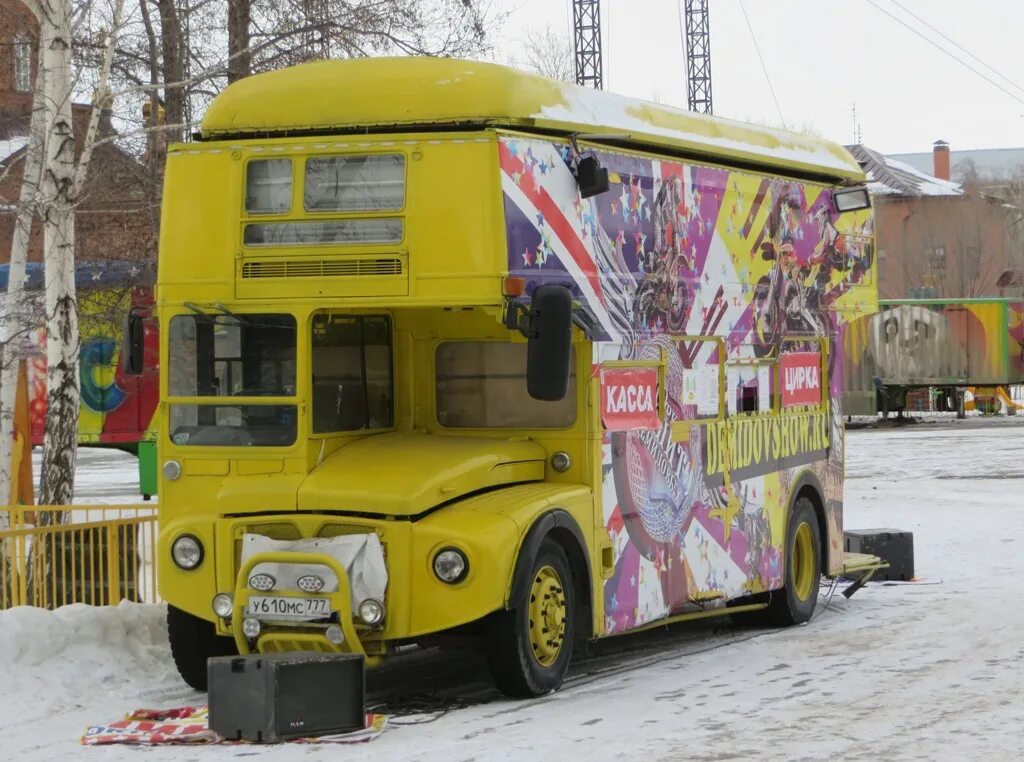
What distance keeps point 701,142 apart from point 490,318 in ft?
8.57

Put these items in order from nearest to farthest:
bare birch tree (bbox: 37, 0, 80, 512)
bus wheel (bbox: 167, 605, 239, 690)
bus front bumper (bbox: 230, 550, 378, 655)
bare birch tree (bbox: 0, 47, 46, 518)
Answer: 1. bus front bumper (bbox: 230, 550, 378, 655)
2. bus wheel (bbox: 167, 605, 239, 690)
3. bare birch tree (bbox: 37, 0, 80, 512)
4. bare birch tree (bbox: 0, 47, 46, 518)

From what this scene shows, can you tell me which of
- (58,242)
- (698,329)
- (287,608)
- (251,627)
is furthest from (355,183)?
(58,242)

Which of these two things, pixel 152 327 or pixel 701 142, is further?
pixel 152 327

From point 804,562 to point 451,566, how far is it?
18.9 ft

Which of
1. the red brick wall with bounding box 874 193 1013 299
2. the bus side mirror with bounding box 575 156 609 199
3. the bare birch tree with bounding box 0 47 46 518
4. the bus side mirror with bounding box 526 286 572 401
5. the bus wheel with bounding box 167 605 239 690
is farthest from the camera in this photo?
the red brick wall with bounding box 874 193 1013 299

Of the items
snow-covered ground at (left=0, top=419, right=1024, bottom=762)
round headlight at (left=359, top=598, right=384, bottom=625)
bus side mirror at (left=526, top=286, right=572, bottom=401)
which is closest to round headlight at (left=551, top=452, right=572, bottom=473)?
bus side mirror at (left=526, top=286, right=572, bottom=401)

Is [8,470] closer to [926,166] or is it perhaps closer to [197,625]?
[197,625]

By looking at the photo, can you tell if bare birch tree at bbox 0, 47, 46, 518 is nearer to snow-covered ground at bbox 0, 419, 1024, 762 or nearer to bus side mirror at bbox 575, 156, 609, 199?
snow-covered ground at bbox 0, 419, 1024, 762

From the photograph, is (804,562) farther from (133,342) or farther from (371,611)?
(133,342)

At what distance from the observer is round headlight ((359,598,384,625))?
9.63m

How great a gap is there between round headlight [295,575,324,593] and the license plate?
6 cm

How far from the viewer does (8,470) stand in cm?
1728

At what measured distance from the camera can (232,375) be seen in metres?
10.3

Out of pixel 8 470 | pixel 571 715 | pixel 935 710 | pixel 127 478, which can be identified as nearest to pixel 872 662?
pixel 935 710
